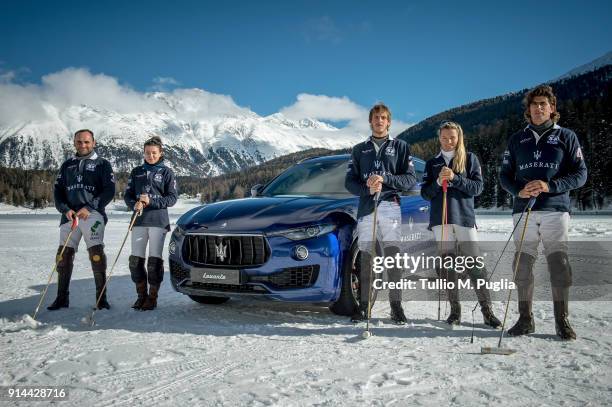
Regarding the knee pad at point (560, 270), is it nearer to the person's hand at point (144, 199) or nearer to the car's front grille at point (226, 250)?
the car's front grille at point (226, 250)

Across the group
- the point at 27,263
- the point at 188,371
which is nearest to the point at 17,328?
the point at 188,371

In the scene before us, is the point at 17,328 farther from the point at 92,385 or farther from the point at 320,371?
the point at 320,371

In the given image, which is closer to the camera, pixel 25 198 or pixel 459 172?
pixel 459 172

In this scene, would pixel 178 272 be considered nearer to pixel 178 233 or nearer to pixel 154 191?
pixel 178 233

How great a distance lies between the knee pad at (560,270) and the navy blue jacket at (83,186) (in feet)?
14.9

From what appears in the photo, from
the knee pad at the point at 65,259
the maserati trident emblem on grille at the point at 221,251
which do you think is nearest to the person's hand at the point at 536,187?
the maserati trident emblem on grille at the point at 221,251

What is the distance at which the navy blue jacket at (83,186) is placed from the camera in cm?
524

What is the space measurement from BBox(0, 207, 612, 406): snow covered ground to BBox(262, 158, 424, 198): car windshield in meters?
1.28

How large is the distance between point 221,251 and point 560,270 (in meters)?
2.89

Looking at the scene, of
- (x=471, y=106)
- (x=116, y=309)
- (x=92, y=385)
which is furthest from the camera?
(x=471, y=106)

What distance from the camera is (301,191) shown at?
5348 millimetres

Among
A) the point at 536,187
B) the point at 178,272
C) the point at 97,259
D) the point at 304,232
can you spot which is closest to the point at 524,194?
the point at 536,187

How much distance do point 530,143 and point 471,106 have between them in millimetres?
185568

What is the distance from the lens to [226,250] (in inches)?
169
